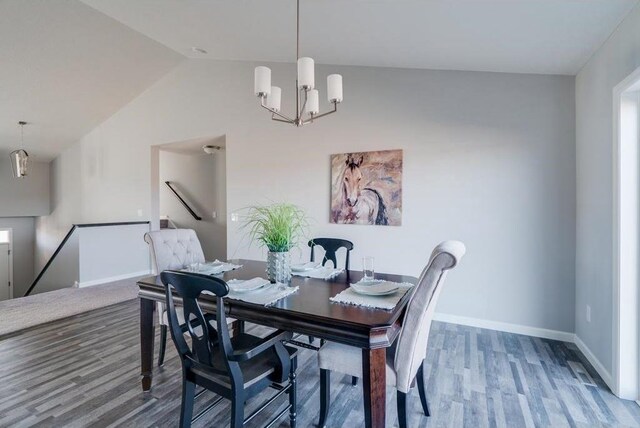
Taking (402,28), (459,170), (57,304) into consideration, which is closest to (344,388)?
(459,170)

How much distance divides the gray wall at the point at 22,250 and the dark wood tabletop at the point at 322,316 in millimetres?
8123

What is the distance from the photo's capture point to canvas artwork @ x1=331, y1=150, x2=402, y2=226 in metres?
3.45

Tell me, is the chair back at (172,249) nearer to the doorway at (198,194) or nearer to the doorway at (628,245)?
the doorway at (628,245)

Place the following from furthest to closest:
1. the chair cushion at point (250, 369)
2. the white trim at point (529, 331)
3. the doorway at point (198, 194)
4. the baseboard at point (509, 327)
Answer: the doorway at point (198, 194) < the baseboard at point (509, 327) < the white trim at point (529, 331) < the chair cushion at point (250, 369)

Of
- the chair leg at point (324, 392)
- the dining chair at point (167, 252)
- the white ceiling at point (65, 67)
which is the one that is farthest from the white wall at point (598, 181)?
the white ceiling at point (65, 67)

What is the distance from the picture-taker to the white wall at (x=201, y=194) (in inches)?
249

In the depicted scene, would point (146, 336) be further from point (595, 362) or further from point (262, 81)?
point (595, 362)

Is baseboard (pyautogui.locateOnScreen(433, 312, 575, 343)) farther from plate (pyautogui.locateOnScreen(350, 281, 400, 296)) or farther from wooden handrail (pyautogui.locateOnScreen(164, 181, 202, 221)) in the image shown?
wooden handrail (pyautogui.locateOnScreen(164, 181, 202, 221))

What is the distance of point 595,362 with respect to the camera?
7.97ft

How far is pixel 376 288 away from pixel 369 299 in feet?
0.54

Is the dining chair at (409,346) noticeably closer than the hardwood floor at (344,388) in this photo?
Yes

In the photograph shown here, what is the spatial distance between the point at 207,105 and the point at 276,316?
4144mm

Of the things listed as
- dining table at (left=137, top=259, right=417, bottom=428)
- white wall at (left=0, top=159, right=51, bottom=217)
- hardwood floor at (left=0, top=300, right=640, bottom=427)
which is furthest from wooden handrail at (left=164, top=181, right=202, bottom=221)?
dining table at (left=137, top=259, right=417, bottom=428)

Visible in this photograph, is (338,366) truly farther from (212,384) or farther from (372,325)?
(212,384)
